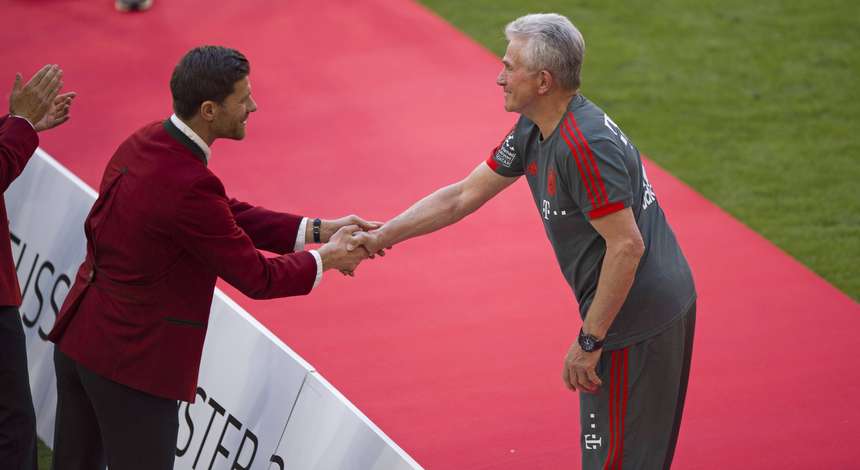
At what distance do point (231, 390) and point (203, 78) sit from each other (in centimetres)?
114

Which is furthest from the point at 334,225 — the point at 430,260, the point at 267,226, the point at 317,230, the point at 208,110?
the point at 430,260

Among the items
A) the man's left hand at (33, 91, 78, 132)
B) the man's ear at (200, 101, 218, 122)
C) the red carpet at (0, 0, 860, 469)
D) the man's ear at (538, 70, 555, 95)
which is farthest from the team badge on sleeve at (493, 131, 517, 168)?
the man's left hand at (33, 91, 78, 132)

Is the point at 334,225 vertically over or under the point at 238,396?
over

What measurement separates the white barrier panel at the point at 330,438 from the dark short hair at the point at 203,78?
2.95 ft

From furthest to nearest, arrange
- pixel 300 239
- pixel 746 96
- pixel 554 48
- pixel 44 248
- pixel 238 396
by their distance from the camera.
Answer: pixel 746 96 → pixel 44 248 → pixel 300 239 → pixel 238 396 → pixel 554 48

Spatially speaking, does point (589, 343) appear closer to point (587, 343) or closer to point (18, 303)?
point (587, 343)

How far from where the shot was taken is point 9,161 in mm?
3295

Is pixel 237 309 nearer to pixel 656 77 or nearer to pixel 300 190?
pixel 300 190

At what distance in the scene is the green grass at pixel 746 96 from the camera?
250 inches

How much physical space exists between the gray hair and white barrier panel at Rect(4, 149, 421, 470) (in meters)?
1.12

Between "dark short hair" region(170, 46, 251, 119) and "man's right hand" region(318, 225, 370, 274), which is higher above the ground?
"dark short hair" region(170, 46, 251, 119)

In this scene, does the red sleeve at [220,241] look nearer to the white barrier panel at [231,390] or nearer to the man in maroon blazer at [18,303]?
the white barrier panel at [231,390]

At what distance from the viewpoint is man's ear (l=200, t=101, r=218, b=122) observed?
3084mm

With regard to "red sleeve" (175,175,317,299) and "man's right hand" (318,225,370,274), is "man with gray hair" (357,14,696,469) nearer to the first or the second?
"man's right hand" (318,225,370,274)
